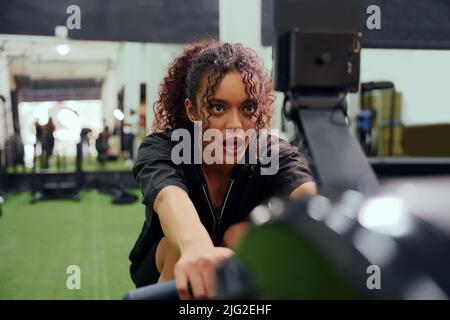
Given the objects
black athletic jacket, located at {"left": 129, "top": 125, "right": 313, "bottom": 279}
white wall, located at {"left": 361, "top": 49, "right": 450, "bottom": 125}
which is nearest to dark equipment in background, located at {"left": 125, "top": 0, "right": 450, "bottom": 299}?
black athletic jacket, located at {"left": 129, "top": 125, "right": 313, "bottom": 279}

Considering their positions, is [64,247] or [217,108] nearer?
[217,108]

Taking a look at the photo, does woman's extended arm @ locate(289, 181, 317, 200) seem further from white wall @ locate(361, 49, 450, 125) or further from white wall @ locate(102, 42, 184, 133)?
white wall @ locate(361, 49, 450, 125)

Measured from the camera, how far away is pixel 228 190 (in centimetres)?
98

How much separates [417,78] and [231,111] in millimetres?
4094

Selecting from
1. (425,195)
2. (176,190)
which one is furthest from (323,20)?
(176,190)

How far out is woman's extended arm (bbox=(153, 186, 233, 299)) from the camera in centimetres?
39

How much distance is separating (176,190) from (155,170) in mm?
93

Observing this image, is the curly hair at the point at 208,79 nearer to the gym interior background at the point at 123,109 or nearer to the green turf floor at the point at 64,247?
the gym interior background at the point at 123,109

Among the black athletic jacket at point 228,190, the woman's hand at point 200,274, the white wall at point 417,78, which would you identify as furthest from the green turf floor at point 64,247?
the white wall at point 417,78

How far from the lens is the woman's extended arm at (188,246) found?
394 millimetres

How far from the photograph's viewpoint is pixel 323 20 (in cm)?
45

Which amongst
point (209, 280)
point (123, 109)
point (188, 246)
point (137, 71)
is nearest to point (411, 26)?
point (188, 246)

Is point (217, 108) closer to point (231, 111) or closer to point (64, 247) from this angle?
point (231, 111)
